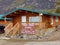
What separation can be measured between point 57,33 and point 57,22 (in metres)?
3.11

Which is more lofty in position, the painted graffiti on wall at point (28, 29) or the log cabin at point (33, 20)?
the log cabin at point (33, 20)

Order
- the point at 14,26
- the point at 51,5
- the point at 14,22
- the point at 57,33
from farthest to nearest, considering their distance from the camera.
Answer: the point at 51,5 < the point at 14,22 < the point at 14,26 < the point at 57,33

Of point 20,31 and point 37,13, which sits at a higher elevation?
point 37,13

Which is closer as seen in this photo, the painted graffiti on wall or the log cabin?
the painted graffiti on wall

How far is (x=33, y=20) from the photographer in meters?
23.7

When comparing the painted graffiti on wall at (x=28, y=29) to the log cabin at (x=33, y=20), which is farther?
the log cabin at (x=33, y=20)

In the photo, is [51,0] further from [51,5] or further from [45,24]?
[45,24]

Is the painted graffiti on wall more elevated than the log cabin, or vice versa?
the log cabin

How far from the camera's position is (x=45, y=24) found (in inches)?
937

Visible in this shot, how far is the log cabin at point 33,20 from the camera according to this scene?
23.5m

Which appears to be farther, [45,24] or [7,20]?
[7,20]

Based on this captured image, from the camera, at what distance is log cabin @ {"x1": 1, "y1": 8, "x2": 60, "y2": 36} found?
77.2ft

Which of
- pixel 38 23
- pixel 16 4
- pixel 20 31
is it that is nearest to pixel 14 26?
pixel 20 31

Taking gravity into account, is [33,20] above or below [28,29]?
above
